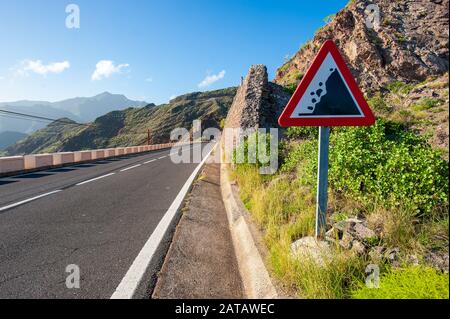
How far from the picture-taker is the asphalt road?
10.3ft

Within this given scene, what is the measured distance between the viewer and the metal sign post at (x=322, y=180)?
3.32 metres

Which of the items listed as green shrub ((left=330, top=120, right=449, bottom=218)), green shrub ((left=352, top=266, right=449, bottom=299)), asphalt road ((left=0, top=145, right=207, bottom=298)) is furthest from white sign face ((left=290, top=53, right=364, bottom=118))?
asphalt road ((left=0, top=145, right=207, bottom=298))

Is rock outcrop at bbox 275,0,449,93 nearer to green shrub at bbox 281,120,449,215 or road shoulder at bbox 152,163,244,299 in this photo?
green shrub at bbox 281,120,449,215

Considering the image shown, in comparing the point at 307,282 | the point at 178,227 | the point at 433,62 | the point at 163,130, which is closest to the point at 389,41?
the point at 433,62

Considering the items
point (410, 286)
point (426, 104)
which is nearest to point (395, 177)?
point (410, 286)

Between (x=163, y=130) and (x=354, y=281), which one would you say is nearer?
(x=354, y=281)

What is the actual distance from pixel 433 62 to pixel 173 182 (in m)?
9.39

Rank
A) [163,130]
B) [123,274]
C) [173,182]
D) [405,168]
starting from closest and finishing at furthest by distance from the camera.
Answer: [123,274]
[405,168]
[173,182]
[163,130]

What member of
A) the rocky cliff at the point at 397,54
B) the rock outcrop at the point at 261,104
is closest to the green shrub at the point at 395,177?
the rocky cliff at the point at 397,54

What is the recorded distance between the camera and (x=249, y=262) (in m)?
3.49

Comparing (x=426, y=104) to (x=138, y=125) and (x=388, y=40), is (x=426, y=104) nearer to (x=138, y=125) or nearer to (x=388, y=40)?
(x=388, y=40)

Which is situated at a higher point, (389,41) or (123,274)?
(389,41)
